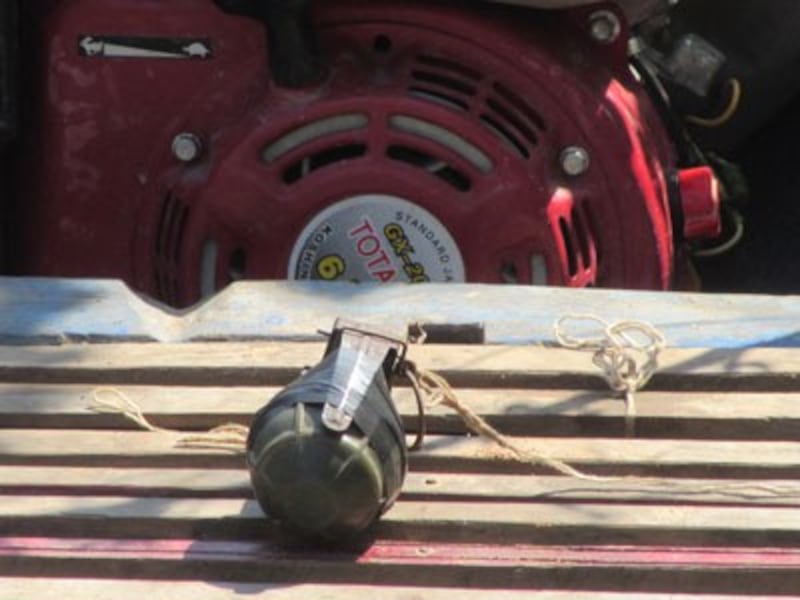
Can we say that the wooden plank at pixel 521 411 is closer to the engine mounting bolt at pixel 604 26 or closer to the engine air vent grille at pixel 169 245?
the engine air vent grille at pixel 169 245

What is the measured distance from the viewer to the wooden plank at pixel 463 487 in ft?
6.85

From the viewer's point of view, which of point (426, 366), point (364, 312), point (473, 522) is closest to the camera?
point (473, 522)

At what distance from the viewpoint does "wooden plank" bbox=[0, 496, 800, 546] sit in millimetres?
2006

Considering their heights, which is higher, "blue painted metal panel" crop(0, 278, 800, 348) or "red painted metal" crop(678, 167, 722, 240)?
"red painted metal" crop(678, 167, 722, 240)

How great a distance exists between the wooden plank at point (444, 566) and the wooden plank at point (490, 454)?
0.18 m

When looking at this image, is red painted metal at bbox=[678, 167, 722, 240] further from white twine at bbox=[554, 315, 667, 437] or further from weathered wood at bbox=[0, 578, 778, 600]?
weathered wood at bbox=[0, 578, 778, 600]

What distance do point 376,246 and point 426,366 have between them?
18.1 inches

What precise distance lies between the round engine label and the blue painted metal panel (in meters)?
0.22

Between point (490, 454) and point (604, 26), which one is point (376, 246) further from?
point (490, 454)

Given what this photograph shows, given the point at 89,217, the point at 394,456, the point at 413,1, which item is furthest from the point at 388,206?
the point at 394,456

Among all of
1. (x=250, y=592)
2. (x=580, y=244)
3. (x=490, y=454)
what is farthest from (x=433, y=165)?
(x=250, y=592)

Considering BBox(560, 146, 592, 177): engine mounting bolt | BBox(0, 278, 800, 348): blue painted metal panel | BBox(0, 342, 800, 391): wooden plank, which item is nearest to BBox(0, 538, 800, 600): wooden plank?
BBox(0, 342, 800, 391): wooden plank

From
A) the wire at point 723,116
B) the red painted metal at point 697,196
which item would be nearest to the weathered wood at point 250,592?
the red painted metal at point 697,196

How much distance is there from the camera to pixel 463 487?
2104 mm
